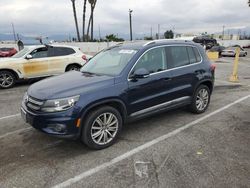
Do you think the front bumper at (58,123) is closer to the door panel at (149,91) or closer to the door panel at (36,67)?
the door panel at (149,91)

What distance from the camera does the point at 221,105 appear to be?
6449 millimetres

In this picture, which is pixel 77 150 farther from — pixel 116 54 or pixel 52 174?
pixel 116 54

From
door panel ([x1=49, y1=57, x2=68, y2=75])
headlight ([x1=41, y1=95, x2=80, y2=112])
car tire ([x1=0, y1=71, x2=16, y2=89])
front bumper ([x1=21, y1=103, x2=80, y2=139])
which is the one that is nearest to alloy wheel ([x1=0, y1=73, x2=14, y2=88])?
car tire ([x1=0, y1=71, x2=16, y2=89])

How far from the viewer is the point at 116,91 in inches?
155

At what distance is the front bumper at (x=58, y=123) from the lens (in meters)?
3.55

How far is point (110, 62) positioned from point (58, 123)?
5.75 ft

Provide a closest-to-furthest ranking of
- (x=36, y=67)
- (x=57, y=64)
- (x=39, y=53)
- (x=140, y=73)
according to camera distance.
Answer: (x=140, y=73)
(x=36, y=67)
(x=39, y=53)
(x=57, y=64)

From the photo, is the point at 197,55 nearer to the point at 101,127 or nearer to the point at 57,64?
the point at 101,127

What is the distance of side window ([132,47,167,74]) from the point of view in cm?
445

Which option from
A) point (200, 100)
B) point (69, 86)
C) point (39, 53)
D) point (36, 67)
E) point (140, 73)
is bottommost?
point (200, 100)

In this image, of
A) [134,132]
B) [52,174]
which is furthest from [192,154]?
[52,174]

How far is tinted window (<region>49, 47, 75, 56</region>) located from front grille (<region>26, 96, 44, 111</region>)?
6108 mm

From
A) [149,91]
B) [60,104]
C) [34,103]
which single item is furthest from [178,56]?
[34,103]

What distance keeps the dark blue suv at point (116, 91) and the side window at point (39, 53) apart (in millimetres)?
4864
